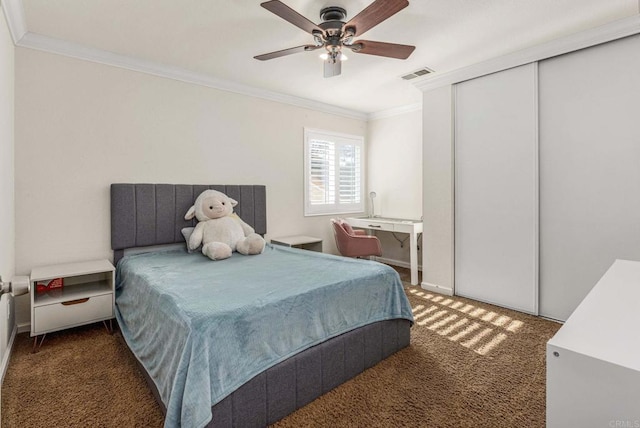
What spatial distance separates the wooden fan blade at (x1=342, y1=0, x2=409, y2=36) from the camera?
1.86m

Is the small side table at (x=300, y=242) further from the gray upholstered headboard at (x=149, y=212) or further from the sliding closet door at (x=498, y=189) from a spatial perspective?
the sliding closet door at (x=498, y=189)

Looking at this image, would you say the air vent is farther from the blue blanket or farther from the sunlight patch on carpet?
the sunlight patch on carpet

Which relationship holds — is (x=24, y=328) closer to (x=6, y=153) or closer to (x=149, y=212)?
(x=149, y=212)

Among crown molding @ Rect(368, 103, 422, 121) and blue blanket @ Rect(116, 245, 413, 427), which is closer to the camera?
blue blanket @ Rect(116, 245, 413, 427)

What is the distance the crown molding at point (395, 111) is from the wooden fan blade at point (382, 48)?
231 centimetres

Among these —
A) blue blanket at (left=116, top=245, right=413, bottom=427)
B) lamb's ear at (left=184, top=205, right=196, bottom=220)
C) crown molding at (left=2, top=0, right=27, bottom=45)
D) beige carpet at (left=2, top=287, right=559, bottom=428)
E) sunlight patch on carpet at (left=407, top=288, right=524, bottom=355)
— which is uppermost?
crown molding at (left=2, top=0, right=27, bottom=45)

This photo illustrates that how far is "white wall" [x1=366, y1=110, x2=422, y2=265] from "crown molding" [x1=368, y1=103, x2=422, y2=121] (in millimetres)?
45

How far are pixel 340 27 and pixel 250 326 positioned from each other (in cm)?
202

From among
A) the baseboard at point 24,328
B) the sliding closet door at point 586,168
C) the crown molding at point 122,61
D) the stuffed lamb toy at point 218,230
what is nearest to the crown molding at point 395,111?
the crown molding at point 122,61

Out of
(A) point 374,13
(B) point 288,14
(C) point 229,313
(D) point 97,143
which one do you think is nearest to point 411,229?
(A) point 374,13

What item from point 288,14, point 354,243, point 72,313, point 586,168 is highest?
point 288,14

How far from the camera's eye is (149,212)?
10.5ft

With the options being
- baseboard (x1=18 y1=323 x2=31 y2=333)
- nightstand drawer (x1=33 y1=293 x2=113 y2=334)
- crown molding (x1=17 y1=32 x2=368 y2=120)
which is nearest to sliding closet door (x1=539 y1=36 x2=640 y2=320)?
crown molding (x1=17 y1=32 x2=368 y2=120)

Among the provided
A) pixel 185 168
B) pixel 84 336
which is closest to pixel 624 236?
pixel 185 168
